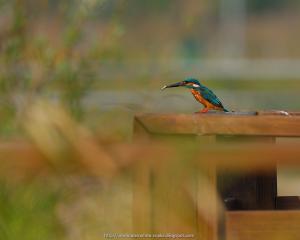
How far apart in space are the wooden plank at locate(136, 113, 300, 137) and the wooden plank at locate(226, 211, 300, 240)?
0.23 m

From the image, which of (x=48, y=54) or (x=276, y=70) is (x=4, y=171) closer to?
(x=48, y=54)

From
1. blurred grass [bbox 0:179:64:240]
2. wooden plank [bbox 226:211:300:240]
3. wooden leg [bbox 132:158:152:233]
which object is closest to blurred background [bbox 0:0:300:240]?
blurred grass [bbox 0:179:64:240]

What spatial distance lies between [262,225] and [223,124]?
0.95 feet

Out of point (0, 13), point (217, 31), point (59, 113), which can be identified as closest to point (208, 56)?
point (217, 31)

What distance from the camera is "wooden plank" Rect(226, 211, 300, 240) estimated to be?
270 cm

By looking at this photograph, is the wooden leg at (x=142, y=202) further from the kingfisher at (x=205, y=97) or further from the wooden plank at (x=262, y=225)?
the kingfisher at (x=205, y=97)

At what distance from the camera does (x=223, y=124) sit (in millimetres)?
2619

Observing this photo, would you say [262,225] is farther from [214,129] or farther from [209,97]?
[209,97]

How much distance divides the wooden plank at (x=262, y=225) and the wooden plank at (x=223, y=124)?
0.23m

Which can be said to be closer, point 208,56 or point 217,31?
point 208,56

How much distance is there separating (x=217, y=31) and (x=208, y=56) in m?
2.63

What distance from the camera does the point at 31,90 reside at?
19.3 feet

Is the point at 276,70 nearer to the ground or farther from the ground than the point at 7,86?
farther from the ground

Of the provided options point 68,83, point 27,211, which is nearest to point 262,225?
point 27,211
